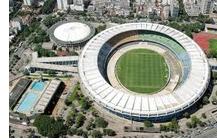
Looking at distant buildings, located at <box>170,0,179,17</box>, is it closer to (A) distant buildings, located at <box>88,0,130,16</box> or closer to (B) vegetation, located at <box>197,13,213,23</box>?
(B) vegetation, located at <box>197,13,213,23</box>

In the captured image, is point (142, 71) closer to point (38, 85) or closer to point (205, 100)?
point (205, 100)

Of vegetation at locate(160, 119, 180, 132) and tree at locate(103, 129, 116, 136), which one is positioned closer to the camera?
tree at locate(103, 129, 116, 136)

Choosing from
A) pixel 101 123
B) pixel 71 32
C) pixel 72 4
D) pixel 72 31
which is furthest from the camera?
pixel 72 4

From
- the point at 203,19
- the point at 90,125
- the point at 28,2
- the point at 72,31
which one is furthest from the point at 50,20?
the point at 203,19

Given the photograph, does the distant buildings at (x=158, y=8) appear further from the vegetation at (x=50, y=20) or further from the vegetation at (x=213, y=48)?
the vegetation at (x=50, y=20)

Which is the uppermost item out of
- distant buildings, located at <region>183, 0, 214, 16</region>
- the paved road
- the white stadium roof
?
distant buildings, located at <region>183, 0, 214, 16</region>

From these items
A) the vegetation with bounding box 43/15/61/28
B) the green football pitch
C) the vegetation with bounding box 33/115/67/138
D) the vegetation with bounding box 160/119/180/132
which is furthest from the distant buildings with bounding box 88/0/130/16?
the vegetation with bounding box 33/115/67/138

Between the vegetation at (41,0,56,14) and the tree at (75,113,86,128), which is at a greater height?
the vegetation at (41,0,56,14)

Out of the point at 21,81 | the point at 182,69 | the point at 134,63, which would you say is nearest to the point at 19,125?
the point at 21,81
